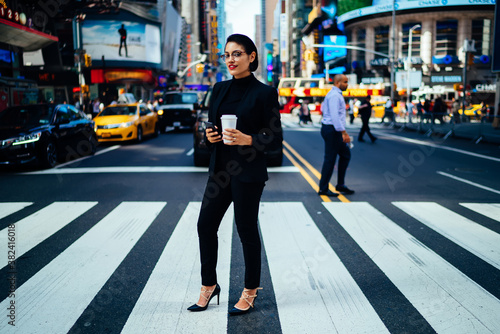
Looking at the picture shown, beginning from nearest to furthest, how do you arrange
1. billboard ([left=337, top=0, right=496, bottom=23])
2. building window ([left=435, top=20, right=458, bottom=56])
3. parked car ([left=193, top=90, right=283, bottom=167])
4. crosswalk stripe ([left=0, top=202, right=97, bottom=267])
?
crosswalk stripe ([left=0, top=202, right=97, bottom=267]) → parked car ([left=193, top=90, right=283, bottom=167]) → billboard ([left=337, top=0, right=496, bottom=23]) → building window ([left=435, top=20, right=458, bottom=56])

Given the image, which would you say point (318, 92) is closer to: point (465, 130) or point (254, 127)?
point (465, 130)

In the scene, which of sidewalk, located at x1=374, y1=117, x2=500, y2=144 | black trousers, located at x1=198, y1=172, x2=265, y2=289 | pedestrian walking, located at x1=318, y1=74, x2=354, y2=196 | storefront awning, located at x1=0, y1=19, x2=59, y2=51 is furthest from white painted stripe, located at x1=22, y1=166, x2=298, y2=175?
sidewalk, located at x1=374, y1=117, x2=500, y2=144

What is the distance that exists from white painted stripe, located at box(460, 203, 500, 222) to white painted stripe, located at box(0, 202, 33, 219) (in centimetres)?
680

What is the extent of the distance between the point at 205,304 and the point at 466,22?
227 feet

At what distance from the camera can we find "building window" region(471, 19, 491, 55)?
6241cm

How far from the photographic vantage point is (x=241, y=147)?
3.35 meters

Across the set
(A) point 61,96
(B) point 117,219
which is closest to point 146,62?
(A) point 61,96

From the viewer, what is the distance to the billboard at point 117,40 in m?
52.1

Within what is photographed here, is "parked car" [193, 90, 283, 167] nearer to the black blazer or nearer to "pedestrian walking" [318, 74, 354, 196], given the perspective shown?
"pedestrian walking" [318, 74, 354, 196]

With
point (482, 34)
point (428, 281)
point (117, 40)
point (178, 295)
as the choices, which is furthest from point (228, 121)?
point (482, 34)

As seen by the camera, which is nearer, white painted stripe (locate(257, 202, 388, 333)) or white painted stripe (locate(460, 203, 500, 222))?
white painted stripe (locate(257, 202, 388, 333))

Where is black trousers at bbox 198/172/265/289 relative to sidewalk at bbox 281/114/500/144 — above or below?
above

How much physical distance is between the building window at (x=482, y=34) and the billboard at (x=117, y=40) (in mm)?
41645

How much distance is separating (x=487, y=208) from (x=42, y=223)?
20.9 ft
